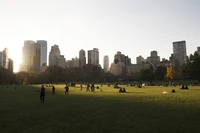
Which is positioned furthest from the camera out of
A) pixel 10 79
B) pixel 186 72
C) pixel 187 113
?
pixel 10 79

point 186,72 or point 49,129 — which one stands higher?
point 186,72

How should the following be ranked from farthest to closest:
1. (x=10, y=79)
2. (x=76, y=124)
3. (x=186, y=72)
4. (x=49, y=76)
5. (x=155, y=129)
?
(x=49, y=76), (x=10, y=79), (x=186, y=72), (x=76, y=124), (x=155, y=129)

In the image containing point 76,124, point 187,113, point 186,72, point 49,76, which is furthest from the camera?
point 49,76

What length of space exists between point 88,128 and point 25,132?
4.21 meters

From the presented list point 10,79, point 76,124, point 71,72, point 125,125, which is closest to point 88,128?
point 76,124

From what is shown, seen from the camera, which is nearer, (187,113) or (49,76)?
(187,113)

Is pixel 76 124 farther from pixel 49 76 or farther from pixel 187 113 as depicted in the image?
Answer: pixel 49 76

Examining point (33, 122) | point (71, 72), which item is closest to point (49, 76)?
point (71, 72)

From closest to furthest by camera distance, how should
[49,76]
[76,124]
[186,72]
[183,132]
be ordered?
1. [183,132]
2. [76,124]
3. [186,72]
4. [49,76]

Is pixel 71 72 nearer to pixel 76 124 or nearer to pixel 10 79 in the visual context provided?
pixel 10 79

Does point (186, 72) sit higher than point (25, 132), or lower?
higher

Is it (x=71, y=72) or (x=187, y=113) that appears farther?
(x=71, y=72)

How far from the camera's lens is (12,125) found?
1622 centimetres

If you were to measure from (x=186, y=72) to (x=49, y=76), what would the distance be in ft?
373
